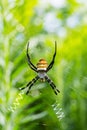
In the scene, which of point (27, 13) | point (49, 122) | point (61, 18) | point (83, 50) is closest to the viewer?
point (49, 122)

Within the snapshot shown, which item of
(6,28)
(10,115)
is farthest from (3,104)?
(6,28)

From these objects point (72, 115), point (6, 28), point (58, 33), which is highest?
point (6, 28)

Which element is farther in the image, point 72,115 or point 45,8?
point 45,8

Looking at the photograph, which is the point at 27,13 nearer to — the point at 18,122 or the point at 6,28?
the point at 6,28

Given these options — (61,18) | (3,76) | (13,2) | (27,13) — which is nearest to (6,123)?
(3,76)

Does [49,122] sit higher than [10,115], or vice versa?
[10,115]

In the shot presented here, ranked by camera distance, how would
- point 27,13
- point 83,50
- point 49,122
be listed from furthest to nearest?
1. point 83,50
2. point 27,13
3. point 49,122
